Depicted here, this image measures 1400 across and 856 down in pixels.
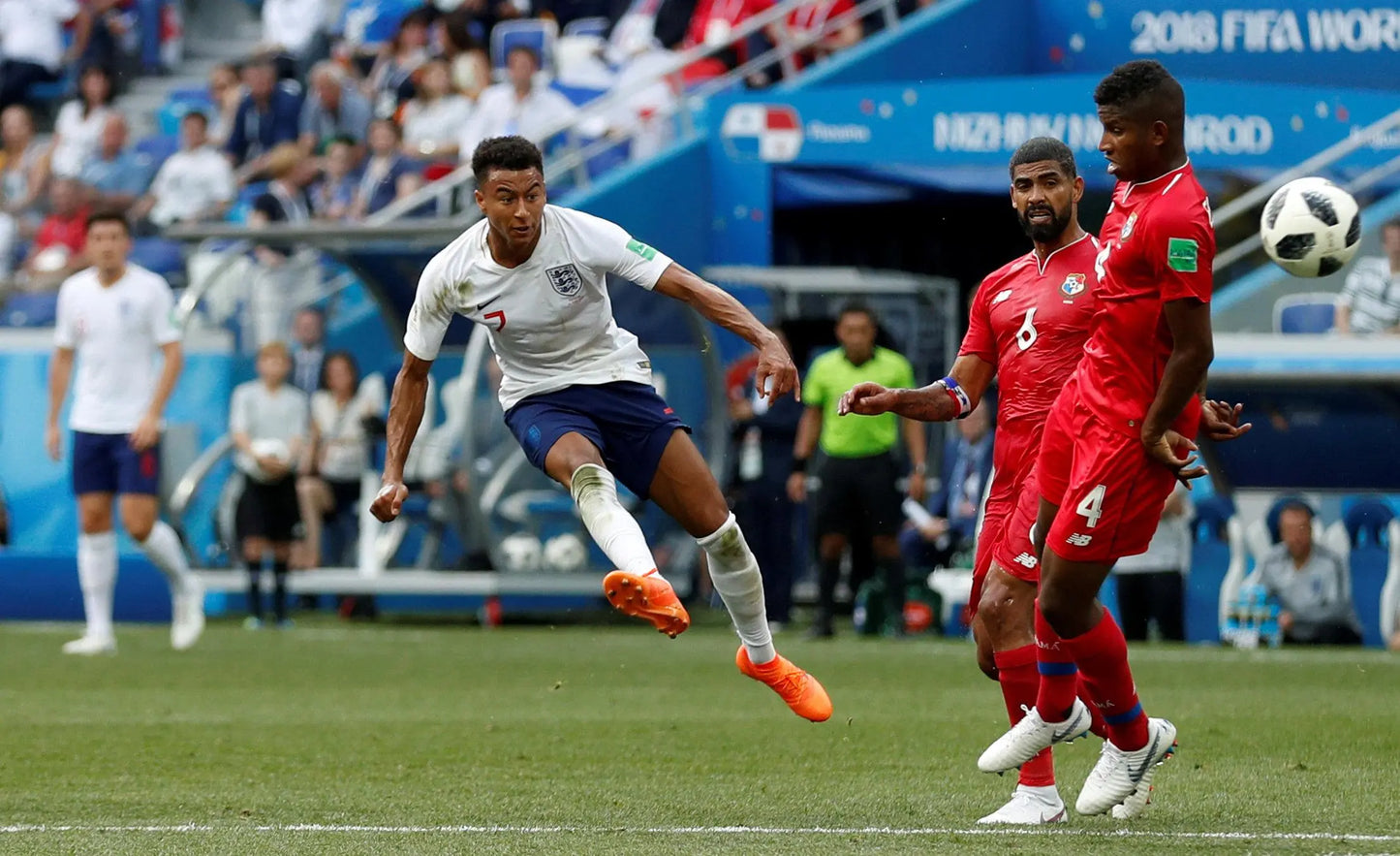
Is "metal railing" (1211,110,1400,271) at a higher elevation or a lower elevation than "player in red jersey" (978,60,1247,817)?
higher

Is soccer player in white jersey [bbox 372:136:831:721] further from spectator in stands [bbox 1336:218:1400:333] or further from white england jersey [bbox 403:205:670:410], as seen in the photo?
spectator in stands [bbox 1336:218:1400:333]

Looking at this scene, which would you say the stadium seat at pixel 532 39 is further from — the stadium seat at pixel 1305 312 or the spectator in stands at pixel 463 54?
the stadium seat at pixel 1305 312

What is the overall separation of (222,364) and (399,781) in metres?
10.7

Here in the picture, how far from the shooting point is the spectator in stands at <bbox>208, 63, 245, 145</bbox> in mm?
22531

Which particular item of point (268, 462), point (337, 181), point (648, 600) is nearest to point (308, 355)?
point (268, 462)

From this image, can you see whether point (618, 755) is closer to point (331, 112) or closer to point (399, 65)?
point (331, 112)

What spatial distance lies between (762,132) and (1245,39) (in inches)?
161

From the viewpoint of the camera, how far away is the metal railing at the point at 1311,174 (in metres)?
15.9

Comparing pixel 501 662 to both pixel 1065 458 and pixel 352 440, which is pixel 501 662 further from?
pixel 1065 458

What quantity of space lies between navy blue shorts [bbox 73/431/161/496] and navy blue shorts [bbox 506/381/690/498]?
5.78 m

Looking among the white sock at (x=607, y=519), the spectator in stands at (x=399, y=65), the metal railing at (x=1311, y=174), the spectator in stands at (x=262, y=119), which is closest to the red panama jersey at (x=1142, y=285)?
the white sock at (x=607, y=519)

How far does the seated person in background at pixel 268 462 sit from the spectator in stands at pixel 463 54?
435 centimetres

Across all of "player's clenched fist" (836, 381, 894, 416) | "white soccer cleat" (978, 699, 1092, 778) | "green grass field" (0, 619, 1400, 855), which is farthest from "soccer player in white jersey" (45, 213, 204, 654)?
"white soccer cleat" (978, 699, 1092, 778)

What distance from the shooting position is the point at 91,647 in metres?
13.8
